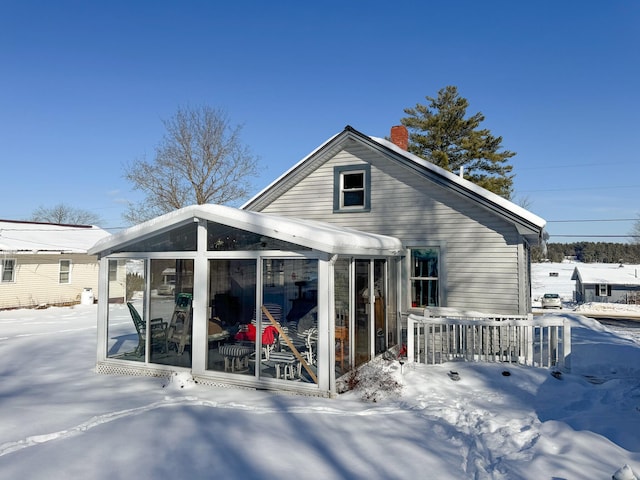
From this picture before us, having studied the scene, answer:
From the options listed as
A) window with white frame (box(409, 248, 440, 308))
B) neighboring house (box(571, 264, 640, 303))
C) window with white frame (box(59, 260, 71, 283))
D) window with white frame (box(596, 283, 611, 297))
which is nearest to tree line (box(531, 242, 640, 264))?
neighboring house (box(571, 264, 640, 303))

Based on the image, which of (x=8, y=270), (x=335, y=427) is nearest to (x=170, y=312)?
(x=335, y=427)

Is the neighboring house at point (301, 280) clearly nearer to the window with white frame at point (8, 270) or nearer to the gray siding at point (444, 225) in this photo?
the gray siding at point (444, 225)

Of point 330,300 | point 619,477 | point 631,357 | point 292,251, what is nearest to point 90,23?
point 292,251

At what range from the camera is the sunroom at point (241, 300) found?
21.7 ft

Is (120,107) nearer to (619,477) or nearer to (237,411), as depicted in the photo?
(237,411)

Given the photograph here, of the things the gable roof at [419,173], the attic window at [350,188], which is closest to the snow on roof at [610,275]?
the gable roof at [419,173]

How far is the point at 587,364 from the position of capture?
901cm

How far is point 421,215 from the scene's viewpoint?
1047cm

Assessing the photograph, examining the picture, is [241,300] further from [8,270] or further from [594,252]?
[594,252]

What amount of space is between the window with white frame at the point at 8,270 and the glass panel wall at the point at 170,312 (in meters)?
15.5

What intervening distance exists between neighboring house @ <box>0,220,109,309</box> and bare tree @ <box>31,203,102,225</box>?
31503mm

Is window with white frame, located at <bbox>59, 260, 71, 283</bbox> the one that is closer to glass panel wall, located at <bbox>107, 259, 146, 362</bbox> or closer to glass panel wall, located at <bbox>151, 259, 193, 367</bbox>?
glass panel wall, located at <bbox>107, 259, 146, 362</bbox>

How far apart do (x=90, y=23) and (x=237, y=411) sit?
45.9ft

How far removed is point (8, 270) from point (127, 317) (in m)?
14.5
